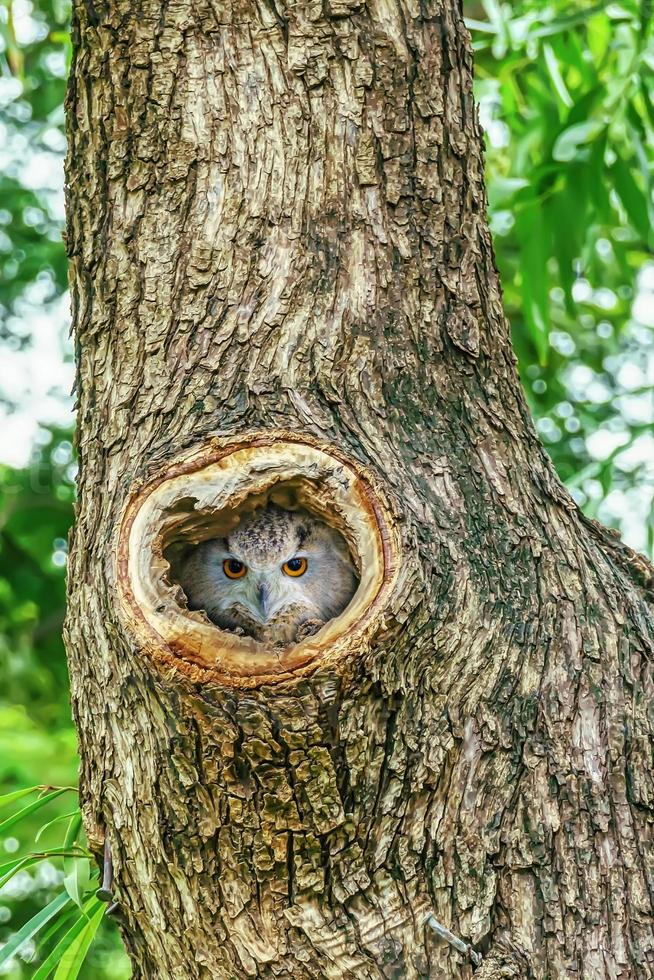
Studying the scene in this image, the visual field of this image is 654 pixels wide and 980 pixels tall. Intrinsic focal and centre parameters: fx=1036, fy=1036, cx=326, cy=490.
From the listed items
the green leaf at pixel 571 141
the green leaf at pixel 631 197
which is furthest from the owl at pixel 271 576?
the green leaf at pixel 631 197

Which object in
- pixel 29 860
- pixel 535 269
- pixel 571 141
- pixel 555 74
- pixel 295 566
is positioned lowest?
pixel 29 860

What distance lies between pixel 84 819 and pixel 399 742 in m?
0.68

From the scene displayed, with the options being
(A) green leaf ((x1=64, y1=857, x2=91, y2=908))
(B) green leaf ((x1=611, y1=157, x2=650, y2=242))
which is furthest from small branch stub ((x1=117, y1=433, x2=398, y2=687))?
(B) green leaf ((x1=611, y1=157, x2=650, y2=242))

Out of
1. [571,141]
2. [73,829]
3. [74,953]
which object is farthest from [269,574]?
[571,141]

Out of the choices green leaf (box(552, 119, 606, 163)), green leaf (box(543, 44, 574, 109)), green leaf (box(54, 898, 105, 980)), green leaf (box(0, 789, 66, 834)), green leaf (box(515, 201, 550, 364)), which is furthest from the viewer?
green leaf (box(543, 44, 574, 109))

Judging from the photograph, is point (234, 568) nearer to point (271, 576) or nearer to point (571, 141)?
point (271, 576)

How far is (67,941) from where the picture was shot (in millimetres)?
2211

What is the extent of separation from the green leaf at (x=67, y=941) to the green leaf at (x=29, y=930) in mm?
59

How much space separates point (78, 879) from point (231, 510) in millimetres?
828

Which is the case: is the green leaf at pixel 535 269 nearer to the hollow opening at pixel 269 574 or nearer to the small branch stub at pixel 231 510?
the hollow opening at pixel 269 574

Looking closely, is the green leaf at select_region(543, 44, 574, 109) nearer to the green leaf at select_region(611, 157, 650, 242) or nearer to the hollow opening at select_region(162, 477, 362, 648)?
the green leaf at select_region(611, 157, 650, 242)

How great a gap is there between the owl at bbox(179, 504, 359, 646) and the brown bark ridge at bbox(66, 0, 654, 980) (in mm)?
582

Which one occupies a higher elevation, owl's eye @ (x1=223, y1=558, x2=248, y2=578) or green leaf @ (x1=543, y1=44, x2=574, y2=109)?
green leaf @ (x1=543, y1=44, x2=574, y2=109)

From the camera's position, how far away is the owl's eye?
281 centimetres
